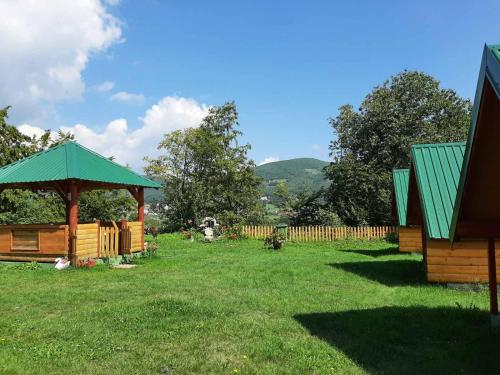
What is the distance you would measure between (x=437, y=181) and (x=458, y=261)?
2.38 m

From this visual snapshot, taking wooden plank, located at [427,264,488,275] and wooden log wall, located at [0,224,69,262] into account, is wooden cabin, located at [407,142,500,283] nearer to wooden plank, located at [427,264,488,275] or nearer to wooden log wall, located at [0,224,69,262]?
wooden plank, located at [427,264,488,275]

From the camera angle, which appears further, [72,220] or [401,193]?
[401,193]

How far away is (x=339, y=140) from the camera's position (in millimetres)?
37562

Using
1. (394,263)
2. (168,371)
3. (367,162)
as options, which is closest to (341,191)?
(367,162)

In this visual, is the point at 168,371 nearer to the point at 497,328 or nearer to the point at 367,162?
the point at 497,328

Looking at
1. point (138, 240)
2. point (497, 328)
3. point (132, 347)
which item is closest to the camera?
point (132, 347)

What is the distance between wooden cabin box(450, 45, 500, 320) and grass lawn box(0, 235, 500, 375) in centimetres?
166

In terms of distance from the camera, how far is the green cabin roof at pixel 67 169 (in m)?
14.9

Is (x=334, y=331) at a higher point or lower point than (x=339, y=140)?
lower

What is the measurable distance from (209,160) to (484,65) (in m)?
34.2

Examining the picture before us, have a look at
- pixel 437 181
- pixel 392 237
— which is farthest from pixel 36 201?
pixel 437 181

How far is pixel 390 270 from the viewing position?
14.4m

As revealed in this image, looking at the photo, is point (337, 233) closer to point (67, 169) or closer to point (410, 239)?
point (410, 239)

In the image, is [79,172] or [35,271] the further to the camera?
[79,172]
